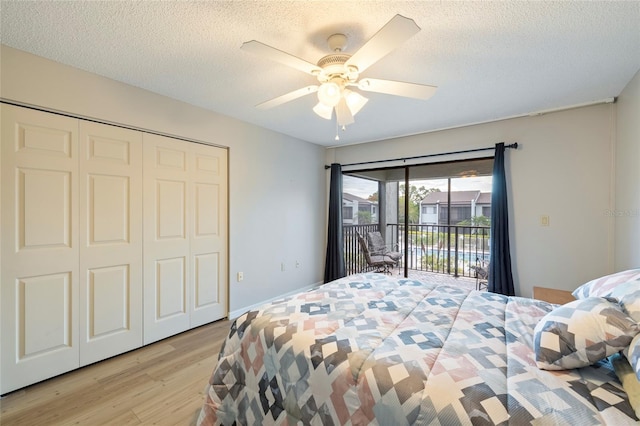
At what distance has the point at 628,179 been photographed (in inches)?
93.5

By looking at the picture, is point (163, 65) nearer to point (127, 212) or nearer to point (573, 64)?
point (127, 212)

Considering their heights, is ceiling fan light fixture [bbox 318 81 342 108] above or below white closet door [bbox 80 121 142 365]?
above

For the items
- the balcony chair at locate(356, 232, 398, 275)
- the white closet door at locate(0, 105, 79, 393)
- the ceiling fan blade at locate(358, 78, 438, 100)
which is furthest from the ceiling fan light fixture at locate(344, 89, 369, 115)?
the balcony chair at locate(356, 232, 398, 275)

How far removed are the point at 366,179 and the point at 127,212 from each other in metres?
3.74

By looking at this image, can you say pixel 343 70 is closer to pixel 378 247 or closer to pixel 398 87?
pixel 398 87

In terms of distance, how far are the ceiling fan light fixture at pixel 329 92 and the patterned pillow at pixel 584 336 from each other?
5.31 feet

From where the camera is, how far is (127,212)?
8.14ft

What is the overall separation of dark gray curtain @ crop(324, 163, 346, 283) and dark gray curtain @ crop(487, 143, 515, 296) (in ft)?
6.82

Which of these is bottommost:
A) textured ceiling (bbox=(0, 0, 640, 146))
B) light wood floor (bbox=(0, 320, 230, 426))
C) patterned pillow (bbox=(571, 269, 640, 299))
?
light wood floor (bbox=(0, 320, 230, 426))

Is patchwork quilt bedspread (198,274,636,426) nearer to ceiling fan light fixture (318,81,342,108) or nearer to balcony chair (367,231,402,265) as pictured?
ceiling fan light fixture (318,81,342,108)

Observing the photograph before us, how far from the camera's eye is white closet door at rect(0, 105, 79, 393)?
1918 mm

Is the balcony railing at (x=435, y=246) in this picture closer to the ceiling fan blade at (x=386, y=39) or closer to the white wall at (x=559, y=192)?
the white wall at (x=559, y=192)

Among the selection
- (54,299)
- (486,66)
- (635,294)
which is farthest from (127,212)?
(635,294)

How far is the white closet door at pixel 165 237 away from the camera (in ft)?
8.60
